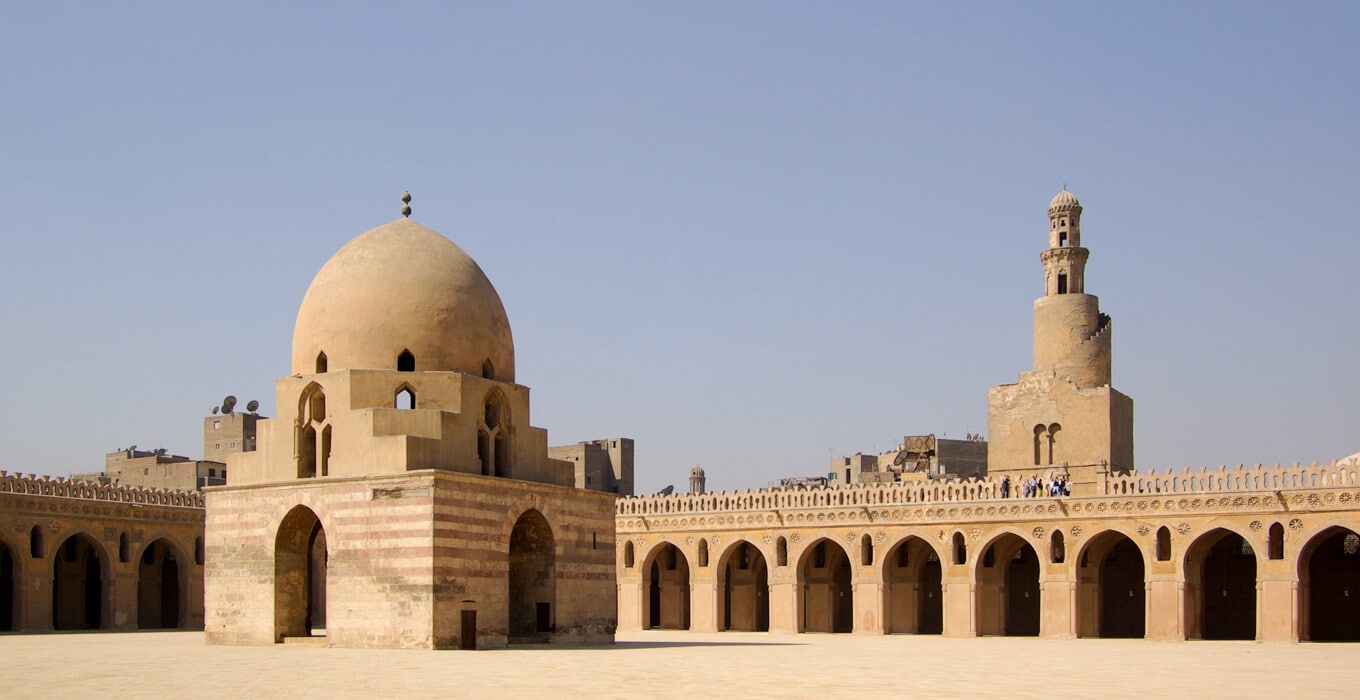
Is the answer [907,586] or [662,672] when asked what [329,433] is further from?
[907,586]

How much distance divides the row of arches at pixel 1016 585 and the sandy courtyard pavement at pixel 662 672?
7.89 meters

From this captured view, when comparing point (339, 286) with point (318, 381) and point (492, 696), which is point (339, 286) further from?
point (492, 696)

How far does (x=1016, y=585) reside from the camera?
39.9m

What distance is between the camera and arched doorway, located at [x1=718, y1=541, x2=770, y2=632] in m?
41.2

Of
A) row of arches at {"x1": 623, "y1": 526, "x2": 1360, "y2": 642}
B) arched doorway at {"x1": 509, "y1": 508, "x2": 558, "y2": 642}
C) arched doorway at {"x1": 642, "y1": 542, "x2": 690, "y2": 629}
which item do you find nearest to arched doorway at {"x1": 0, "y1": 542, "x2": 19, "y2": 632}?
row of arches at {"x1": 623, "y1": 526, "x2": 1360, "y2": 642}

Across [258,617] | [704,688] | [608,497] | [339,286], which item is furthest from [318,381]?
[704,688]

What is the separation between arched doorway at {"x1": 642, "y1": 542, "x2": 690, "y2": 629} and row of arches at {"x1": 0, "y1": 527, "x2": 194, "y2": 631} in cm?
1184

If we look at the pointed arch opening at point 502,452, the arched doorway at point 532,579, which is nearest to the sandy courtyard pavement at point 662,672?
the arched doorway at point 532,579

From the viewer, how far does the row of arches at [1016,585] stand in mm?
34844

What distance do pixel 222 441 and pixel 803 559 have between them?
89.4 feet

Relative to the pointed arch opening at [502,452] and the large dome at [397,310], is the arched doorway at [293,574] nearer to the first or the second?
the large dome at [397,310]

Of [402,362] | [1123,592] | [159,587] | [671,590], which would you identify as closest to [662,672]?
[402,362]

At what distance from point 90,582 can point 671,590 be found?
48.6 feet

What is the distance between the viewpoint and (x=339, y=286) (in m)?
25.5
